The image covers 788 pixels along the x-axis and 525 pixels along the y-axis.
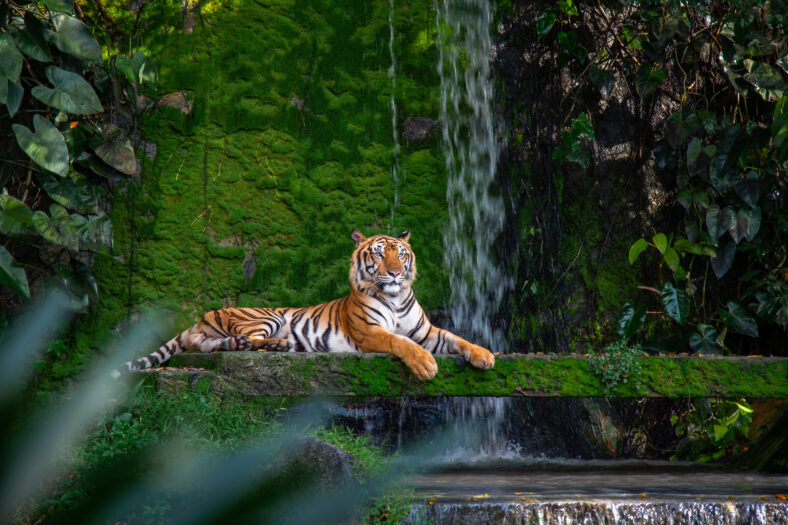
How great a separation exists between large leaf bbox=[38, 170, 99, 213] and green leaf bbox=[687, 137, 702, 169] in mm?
4276

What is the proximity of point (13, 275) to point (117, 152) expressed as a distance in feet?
5.41

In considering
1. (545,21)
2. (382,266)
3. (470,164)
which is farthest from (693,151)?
(382,266)

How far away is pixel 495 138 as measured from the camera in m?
6.02

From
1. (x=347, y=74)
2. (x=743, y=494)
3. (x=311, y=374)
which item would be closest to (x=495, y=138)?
(x=347, y=74)

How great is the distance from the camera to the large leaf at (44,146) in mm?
4008

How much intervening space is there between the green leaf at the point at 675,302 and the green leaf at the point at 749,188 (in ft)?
2.65

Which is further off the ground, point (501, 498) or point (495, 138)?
point (495, 138)

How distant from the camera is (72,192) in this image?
4.57 metres

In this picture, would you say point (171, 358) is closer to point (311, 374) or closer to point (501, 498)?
point (311, 374)

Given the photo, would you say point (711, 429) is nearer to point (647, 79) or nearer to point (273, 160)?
point (647, 79)

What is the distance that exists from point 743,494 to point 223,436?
8.74 feet

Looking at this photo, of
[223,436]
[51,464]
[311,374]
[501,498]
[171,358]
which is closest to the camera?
[51,464]

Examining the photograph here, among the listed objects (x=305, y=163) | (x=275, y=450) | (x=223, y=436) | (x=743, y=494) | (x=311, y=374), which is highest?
(x=305, y=163)

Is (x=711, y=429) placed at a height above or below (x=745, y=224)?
below
